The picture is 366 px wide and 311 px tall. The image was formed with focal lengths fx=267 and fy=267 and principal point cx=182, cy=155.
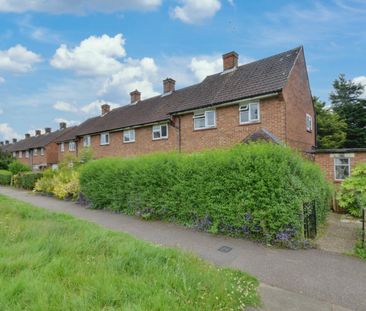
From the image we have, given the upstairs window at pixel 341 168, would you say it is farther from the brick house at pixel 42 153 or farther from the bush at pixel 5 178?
the brick house at pixel 42 153

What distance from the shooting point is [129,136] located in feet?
67.8

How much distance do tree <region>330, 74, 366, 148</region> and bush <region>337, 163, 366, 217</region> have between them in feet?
81.0

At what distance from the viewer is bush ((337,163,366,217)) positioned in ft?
28.8

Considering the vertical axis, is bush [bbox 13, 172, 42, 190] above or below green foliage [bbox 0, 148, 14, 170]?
below

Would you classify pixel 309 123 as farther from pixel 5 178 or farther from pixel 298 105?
pixel 5 178

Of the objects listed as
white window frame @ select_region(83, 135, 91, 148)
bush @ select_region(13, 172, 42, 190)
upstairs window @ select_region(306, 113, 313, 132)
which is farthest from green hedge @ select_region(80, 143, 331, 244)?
white window frame @ select_region(83, 135, 91, 148)

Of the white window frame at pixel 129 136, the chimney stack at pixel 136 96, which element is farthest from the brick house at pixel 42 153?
the white window frame at pixel 129 136

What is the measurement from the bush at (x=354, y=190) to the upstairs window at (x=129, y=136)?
1463 centimetres

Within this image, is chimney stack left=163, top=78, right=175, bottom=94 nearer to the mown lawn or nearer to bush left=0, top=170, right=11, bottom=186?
bush left=0, top=170, right=11, bottom=186

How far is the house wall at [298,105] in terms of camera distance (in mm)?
13030

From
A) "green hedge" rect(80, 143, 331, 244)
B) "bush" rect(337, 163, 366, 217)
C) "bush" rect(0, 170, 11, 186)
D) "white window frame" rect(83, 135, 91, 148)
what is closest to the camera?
"green hedge" rect(80, 143, 331, 244)

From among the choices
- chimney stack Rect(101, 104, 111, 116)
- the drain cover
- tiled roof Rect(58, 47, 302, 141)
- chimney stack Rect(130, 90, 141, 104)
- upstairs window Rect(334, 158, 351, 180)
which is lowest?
the drain cover

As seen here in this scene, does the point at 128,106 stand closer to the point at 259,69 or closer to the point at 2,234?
the point at 259,69

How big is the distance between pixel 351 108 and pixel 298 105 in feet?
73.6
